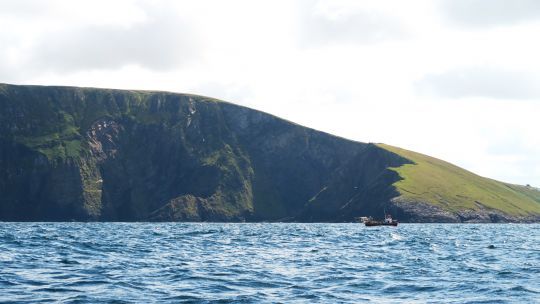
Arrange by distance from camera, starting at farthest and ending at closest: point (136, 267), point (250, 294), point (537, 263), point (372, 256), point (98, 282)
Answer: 1. point (372, 256)
2. point (537, 263)
3. point (136, 267)
4. point (98, 282)
5. point (250, 294)

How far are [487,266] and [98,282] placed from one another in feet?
107

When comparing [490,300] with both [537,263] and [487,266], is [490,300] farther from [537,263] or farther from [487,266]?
[537,263]

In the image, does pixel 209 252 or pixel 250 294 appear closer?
pixel 250 294

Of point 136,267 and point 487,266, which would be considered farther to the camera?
point 487,266

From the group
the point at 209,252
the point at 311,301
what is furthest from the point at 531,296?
the point at 209,252

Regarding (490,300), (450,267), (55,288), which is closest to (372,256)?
(450,267)

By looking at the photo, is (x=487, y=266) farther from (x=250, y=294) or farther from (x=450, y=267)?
(x=250, y=294)

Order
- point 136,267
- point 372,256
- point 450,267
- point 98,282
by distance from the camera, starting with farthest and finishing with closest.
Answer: point 372,256 < point 450,267 < point 136,267 < point 98,282

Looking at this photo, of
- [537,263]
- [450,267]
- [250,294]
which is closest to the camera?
Result: [250,294]

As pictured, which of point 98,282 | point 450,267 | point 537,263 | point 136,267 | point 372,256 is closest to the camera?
point 98,282

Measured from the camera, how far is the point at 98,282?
3981cm

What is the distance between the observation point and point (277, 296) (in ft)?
117

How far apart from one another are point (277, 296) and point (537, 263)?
3285 cm

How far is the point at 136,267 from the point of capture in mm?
49156
